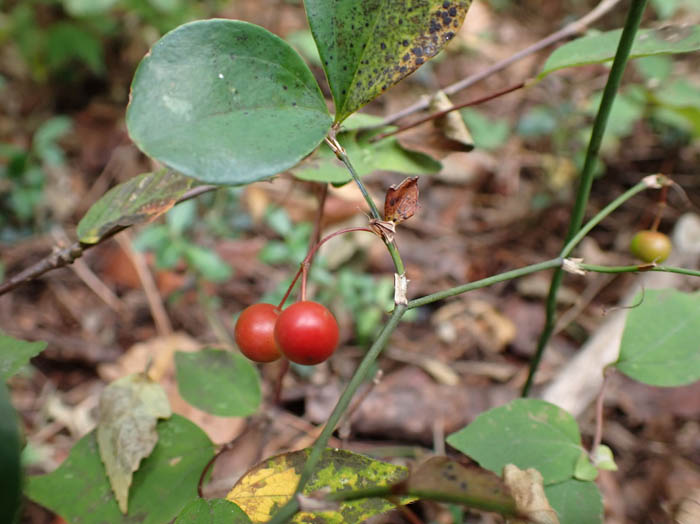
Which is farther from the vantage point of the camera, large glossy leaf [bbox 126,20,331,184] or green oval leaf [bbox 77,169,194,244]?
green oval leaf [bbox 77,169,194,244]

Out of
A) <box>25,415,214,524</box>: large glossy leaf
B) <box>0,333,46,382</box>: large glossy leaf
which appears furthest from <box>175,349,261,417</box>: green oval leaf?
<box>0,333,46,382</box>: large glossy leaf

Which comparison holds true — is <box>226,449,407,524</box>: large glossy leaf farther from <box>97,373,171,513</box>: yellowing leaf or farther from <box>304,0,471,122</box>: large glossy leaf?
<box>304,0,471,122</box>: large glossy leaf

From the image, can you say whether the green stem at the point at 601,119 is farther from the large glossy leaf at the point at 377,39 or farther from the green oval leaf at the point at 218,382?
the green oval leaf at the point at 218,382

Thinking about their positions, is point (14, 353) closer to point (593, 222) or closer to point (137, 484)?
point (137, 484)

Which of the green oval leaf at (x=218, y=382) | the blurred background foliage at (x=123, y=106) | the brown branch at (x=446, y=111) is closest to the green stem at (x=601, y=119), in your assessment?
the brown branch at (x=446, y=111)

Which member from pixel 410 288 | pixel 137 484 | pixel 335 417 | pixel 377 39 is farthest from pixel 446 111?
pixel 410 288

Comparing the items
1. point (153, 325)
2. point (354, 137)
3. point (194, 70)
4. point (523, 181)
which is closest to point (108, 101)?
point (153, 325)
